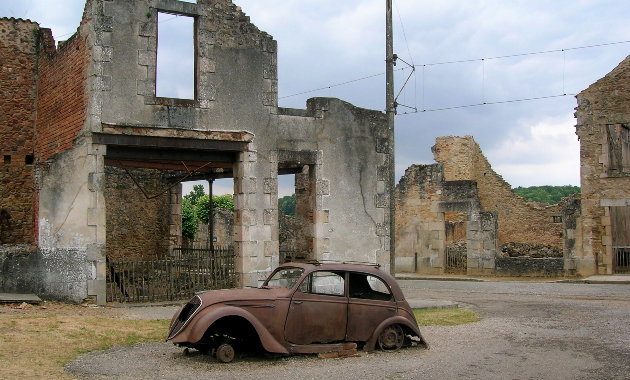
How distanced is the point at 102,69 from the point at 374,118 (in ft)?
21.1

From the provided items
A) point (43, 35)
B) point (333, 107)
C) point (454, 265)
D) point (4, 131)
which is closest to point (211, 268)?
point (333, 107)

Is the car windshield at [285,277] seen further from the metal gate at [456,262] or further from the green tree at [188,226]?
the green tree at [188,226]

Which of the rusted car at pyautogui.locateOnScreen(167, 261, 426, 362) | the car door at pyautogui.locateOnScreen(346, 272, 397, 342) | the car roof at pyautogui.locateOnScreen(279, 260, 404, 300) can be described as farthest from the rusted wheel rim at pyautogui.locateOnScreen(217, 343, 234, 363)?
the car door at pyautogui.locateOnScreen(346, 272, 397, 342)

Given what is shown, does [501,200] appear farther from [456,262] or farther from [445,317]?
[445,317]

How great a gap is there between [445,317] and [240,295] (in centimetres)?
623

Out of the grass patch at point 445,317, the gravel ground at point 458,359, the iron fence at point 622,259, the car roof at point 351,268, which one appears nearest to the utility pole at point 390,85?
the grass patch at point 445,317

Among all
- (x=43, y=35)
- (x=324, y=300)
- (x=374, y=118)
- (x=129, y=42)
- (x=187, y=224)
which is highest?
(x=43, y=35)

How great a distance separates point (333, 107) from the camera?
16281mm

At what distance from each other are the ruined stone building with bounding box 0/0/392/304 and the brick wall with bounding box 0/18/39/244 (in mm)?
24

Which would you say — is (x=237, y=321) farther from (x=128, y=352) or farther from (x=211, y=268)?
(x=211, y=268)

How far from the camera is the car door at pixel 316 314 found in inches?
352

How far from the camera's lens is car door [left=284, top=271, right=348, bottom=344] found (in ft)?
29.4

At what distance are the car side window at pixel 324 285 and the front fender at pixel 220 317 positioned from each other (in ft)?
2.60

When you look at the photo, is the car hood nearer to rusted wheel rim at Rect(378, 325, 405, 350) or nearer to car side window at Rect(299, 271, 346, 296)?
car side window at Rect(299, 271, 346, 296)
